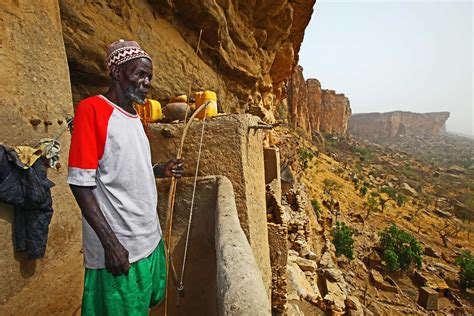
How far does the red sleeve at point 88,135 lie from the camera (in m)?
1.04

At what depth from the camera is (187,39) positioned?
5309 mm

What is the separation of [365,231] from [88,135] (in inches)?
867

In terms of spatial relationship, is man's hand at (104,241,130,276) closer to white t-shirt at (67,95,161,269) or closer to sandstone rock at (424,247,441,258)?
white t-shirt at (67,95,161,269)


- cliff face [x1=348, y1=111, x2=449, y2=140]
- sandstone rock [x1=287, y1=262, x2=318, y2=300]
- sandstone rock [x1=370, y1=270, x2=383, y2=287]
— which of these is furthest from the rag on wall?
cliff face [x1=348, y1=111, x2=449, y2=140]

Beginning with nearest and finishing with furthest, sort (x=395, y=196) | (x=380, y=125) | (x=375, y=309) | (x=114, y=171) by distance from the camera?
(x=114, y=171) < (x=375, y=309) < (x=395, y=196) < (x=380, y=125)

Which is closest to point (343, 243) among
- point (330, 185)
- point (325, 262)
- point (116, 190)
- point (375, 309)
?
point (375, 309)

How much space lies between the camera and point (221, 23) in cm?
575

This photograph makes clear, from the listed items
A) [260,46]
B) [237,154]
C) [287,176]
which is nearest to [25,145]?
[237,154]

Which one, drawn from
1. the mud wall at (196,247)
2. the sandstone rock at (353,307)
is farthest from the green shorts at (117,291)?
the sandstone rock at (353,307)

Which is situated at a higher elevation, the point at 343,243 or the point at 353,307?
the point at 353,307

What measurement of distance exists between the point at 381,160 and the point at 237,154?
5168 cm

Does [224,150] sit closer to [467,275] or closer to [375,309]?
[375,309]

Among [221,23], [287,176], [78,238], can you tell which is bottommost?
[287,176]

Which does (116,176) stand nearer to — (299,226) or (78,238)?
(78,238)
